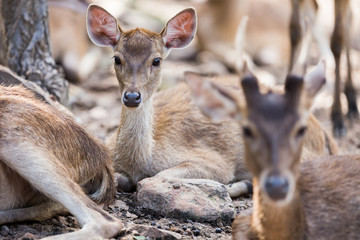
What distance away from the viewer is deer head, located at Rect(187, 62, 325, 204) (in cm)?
437

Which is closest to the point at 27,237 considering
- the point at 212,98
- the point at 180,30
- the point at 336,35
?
the point at 212,98

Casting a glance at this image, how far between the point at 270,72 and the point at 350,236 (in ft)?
31.7

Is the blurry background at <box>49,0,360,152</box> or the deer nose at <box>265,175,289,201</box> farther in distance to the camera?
the blurry background at <box>49,0,360,152</box>

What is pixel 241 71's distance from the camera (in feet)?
16.0

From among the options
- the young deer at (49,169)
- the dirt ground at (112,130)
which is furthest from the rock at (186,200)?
the young deer at (49,169)

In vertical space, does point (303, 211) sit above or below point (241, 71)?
below

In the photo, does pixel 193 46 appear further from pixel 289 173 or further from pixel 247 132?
pixel 289 173

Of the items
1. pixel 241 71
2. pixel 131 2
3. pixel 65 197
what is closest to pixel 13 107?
pixel 65 197

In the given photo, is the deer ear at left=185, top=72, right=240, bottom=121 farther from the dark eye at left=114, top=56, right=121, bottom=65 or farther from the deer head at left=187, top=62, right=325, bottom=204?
the dark eye at left=114, top=56, right=121, bottom=65

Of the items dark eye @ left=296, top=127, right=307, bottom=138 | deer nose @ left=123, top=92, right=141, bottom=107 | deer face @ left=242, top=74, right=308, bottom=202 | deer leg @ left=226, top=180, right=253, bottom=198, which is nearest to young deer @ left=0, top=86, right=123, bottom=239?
deer nose @ left=123, top=92, right=141, bottom=107

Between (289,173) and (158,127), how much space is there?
3452mm

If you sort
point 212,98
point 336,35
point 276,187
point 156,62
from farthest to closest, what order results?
point 336,35
point 156,62
point 212,98
point 276,187

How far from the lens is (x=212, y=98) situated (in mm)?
Result: 4938

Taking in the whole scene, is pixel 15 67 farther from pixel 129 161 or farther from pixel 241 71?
pixel 241 71
